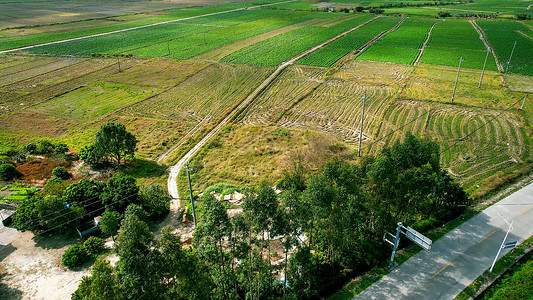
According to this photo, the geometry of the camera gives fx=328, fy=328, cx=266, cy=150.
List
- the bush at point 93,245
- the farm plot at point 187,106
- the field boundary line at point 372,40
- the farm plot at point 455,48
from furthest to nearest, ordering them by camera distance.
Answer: the field boundary line at point 372,40 → the farm plot at point 455,48 → the farm plot at point 187,106 → the bush at point 93,245

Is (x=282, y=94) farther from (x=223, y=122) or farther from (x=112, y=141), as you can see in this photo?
(x=112, y=141)

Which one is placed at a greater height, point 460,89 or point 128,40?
point 128,40

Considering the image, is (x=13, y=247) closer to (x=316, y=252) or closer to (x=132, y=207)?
(x=132, y=207)

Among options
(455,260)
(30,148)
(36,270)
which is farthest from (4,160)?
(455,260)

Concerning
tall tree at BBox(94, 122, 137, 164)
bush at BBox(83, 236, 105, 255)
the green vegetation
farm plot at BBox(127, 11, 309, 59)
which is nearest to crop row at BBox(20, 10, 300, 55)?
farm plot at BBox(127, 11, 309, 59)

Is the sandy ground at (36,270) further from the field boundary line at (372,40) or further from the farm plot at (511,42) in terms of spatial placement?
the farm plot at (511,42)

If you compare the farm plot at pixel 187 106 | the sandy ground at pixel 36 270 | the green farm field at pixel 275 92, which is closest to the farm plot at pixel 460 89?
the green farm field at pixel 275 92

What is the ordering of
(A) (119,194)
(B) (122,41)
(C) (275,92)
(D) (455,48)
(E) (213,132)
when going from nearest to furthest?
(A) (119,194) < (E) (213,132) < (C) (275,92) < (D) (455,48) < (B) (122,41)
